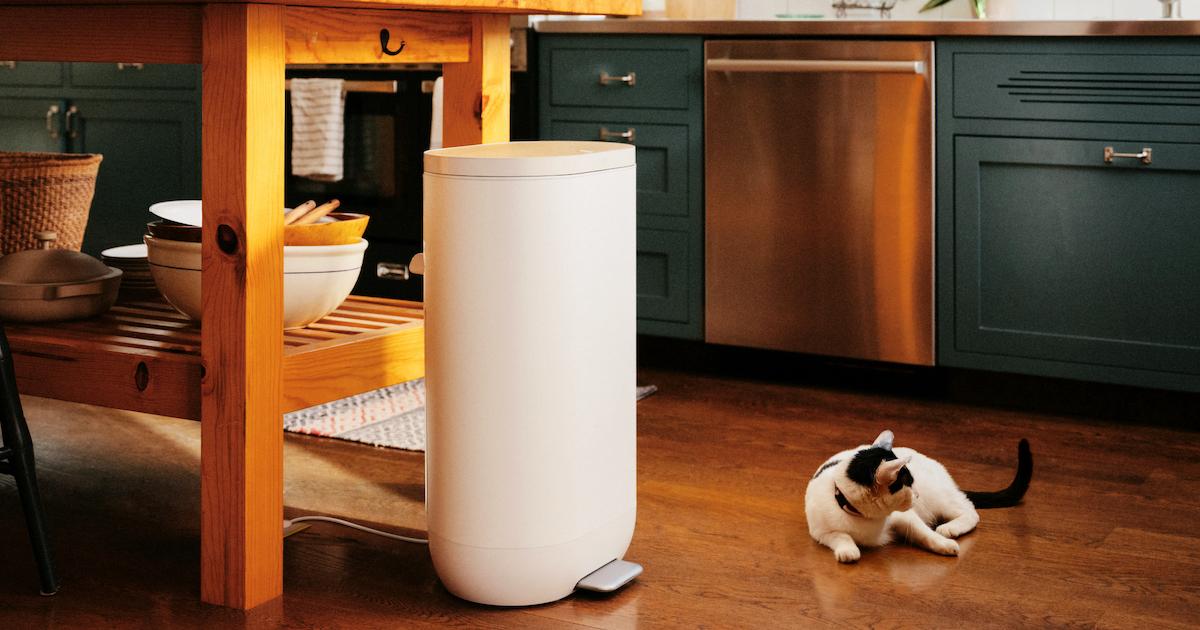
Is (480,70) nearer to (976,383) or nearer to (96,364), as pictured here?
(96,364)

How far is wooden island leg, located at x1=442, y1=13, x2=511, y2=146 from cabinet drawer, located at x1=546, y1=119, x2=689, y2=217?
3.49ft

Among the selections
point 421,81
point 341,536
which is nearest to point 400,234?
point 421,81

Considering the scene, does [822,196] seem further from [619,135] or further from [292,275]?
A: [292,275]

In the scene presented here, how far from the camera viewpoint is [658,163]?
3.34 m

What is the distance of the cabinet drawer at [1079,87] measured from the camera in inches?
106

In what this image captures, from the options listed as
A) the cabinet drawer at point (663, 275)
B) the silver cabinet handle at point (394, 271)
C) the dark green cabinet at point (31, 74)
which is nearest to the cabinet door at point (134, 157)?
the dark green cabinet at point (31, 74)

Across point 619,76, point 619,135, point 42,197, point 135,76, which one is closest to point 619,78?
point 619,76

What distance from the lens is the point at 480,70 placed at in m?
2.21

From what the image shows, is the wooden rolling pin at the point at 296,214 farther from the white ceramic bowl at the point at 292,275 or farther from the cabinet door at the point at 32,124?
the cabinet door at the point at 32,124

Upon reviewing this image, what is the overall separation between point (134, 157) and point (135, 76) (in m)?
0.25

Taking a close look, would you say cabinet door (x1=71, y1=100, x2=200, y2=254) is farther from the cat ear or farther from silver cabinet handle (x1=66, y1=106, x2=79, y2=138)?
the cat ear

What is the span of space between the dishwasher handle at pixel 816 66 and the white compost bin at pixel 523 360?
1.35 m

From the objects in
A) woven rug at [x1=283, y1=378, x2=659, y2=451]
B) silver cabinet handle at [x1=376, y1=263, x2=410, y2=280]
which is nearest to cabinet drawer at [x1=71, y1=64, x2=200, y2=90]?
silver cabinet handle at [x1=376, y1=263, x2=410, y2=280]

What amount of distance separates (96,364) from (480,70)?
2.59ft
